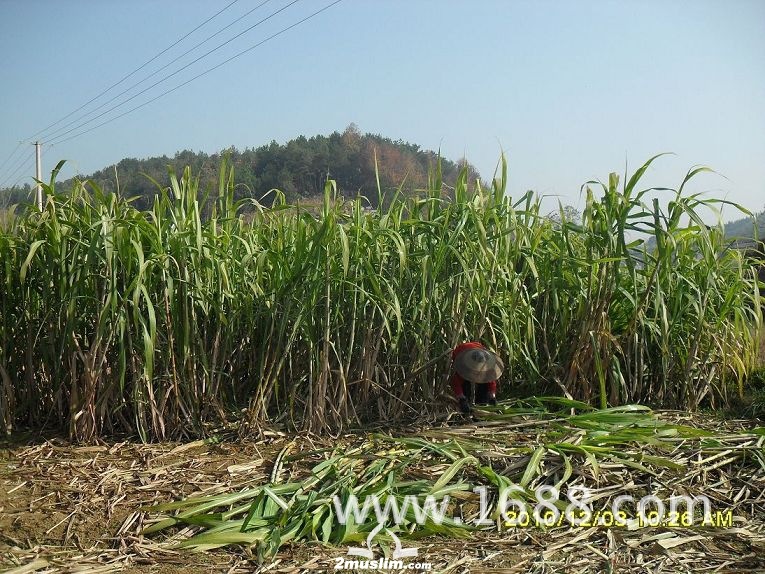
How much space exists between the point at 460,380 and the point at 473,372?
0.51 ft

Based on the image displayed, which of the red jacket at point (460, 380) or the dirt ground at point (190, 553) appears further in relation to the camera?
the red jacket at point (460, 380)

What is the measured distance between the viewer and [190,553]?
7.70 ft

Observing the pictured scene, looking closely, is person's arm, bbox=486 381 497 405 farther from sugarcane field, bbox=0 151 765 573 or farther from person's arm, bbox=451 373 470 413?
person's arm, bbox=451 373 470 413

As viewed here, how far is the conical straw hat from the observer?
3.37 meters

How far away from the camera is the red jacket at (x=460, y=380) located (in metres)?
3.45

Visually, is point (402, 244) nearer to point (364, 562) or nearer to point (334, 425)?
point (334, 425)

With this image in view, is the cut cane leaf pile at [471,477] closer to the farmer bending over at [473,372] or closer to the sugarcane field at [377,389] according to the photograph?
the sugarcane field at [377,389]

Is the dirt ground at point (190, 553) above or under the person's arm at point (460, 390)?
under

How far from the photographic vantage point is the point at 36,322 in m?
3.57

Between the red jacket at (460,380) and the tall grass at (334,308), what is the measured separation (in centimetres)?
15
